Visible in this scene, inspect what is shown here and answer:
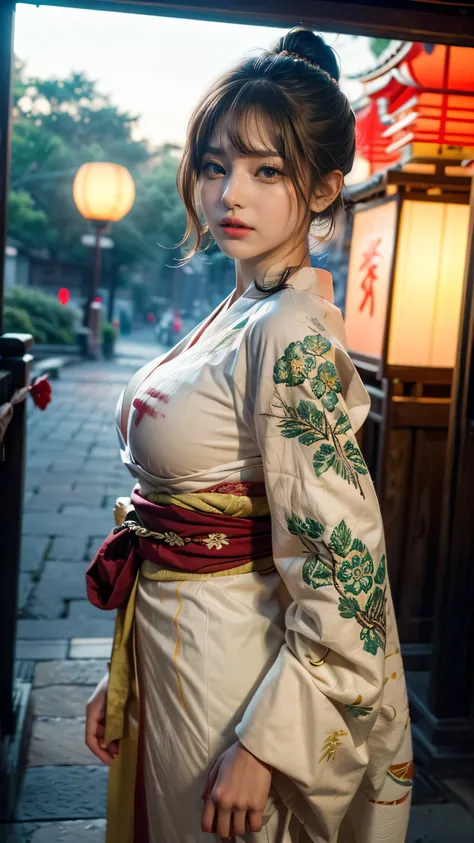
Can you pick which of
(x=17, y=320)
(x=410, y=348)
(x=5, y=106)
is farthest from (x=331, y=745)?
(x=17, y=320)

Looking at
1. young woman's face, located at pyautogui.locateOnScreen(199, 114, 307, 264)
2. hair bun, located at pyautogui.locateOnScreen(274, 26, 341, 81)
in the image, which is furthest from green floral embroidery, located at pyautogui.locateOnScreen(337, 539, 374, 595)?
hair bun, located at pyautogui.locateOnScreen(274, 26, 341, 81)

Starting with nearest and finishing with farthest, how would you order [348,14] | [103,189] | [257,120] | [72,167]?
[257,120], [348,14], [103,189], [72,167]

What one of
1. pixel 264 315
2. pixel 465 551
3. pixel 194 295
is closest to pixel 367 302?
pixel 465 551

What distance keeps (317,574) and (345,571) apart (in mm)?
46

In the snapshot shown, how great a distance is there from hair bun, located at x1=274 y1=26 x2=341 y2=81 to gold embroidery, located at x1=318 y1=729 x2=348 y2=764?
1.26 metres

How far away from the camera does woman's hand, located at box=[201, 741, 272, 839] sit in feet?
4.21

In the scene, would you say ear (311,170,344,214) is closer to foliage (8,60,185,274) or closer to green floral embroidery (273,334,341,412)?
green floral embroidery (273,334,341,412)

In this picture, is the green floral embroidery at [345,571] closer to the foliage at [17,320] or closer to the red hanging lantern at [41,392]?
the red hanging lantern at [41,392]

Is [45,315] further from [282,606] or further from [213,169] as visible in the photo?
[282,606]

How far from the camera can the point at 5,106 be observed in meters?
2.62

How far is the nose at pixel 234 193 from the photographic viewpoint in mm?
1477

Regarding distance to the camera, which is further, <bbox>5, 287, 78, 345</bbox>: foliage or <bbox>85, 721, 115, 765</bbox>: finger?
<bbox>5, 287, 78, 345</bbox>: foliage

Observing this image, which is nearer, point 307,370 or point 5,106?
point 307,370

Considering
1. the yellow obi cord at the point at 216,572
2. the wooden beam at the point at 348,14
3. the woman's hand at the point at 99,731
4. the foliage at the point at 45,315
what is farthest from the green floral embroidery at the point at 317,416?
the foliage at the point at 45,315
